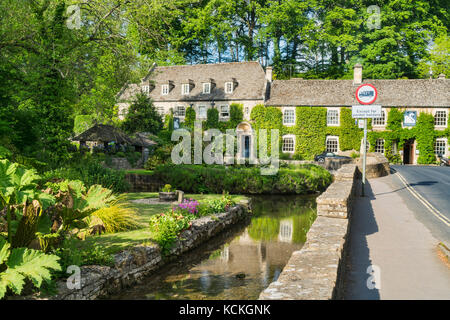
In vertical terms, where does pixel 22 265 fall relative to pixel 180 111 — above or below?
below

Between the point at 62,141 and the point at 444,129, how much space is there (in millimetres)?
35933

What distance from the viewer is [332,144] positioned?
39531 millimetres

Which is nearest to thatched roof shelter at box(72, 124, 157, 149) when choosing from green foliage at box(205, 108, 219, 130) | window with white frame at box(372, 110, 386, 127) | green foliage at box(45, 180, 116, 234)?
green foliage at box(205, 108, 219, 130)

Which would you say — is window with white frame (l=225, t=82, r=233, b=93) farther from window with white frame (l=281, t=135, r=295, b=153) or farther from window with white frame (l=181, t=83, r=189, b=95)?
window with white frame (l=281, t=135, r=295, b=153)

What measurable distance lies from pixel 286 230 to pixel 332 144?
28464mm

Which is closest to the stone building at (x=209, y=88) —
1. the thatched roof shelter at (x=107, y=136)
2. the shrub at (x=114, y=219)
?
the thatched roof shelter at (x=107, y=136)

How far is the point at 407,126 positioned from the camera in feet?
126

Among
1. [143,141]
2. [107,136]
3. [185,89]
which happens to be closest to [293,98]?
[185,89]

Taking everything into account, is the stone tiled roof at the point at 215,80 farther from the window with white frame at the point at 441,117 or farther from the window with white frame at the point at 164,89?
the window with white frame at the point at 441,117

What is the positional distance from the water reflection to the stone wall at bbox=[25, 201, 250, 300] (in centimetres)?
21

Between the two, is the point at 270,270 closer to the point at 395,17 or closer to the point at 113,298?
the point at 113,298

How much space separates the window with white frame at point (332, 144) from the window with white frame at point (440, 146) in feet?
32.2

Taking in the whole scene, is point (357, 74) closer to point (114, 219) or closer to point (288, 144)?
point (288, 144)

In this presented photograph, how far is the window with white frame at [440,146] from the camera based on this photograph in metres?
38.2
